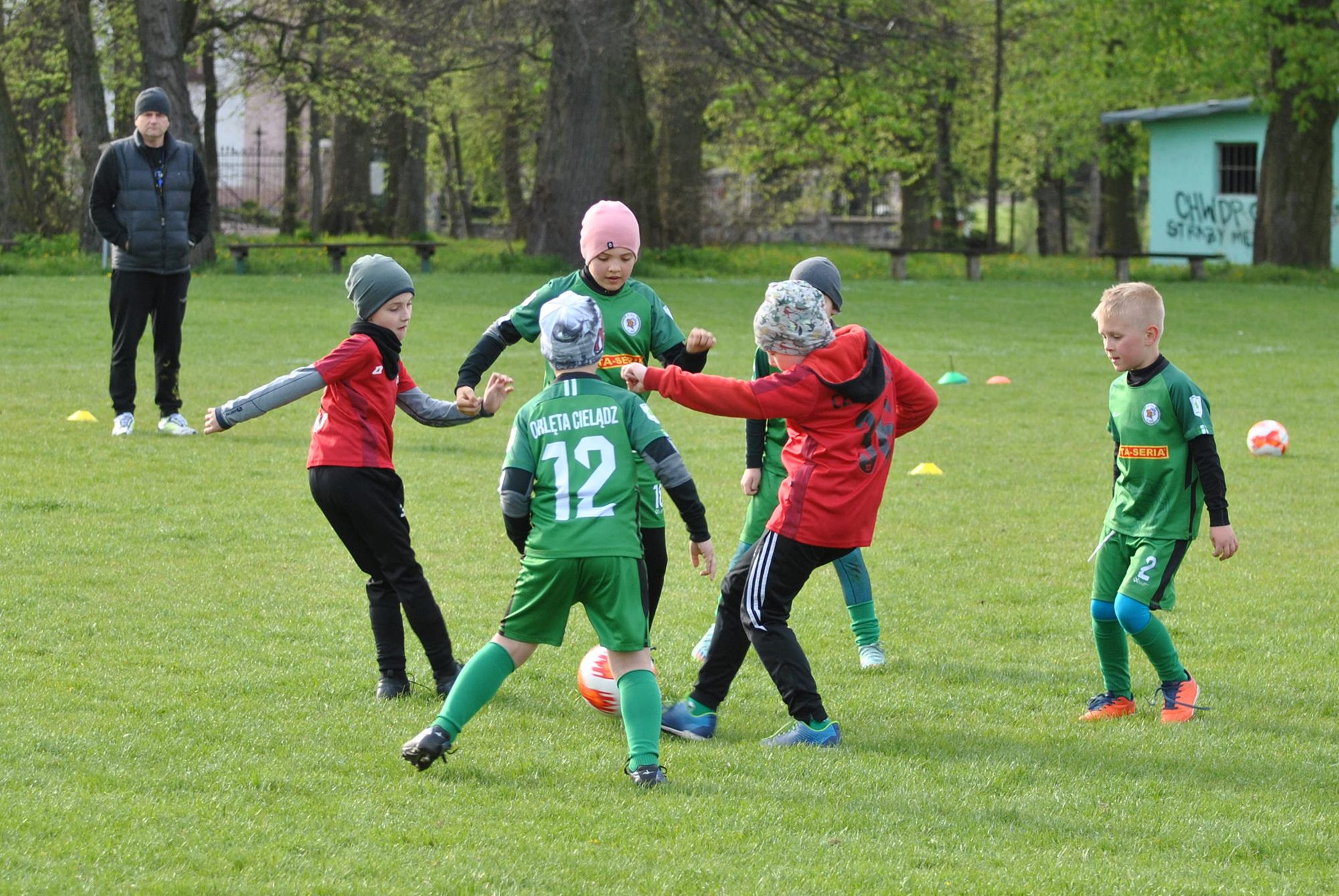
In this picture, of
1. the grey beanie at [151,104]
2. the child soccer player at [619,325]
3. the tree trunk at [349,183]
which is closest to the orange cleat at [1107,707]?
the child soccer player at [619,325]

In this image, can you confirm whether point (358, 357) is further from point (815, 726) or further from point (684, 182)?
point (684, 182)

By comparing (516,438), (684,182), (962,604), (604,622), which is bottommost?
(962,604)

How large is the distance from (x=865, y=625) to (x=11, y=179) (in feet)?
84.6

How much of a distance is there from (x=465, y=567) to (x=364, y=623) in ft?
3.90

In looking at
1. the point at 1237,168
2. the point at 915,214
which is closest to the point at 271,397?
the point at 1237,168

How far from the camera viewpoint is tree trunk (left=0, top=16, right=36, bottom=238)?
2761 cm

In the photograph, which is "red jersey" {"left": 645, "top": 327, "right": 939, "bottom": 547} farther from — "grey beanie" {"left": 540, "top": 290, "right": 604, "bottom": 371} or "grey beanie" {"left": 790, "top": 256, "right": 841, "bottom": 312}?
"grey beanie" {"left": 790, "top": 256, "right": 841, "bottom": 312}

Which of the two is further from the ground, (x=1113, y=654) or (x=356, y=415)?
(x=356, y=415)

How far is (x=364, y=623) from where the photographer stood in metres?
6.56

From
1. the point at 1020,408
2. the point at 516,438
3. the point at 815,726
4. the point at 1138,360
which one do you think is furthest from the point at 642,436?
the point at 1020,408

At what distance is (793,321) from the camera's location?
4.94 metres

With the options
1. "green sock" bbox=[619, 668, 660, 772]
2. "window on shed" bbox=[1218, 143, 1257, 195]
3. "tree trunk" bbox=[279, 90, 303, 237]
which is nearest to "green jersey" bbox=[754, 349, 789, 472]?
"green sock" bbox=[619, 668, 660, 772]

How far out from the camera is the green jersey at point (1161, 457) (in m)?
5.44

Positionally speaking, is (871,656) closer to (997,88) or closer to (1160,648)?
(1160,648)
